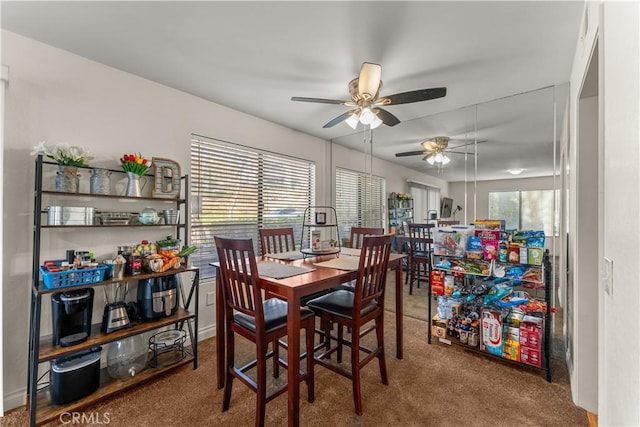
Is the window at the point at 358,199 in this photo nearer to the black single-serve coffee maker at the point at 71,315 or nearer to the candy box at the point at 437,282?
the candy box at the point at 437,282

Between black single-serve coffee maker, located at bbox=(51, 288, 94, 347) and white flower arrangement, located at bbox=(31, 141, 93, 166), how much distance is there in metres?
0.90

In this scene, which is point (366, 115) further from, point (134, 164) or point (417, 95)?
point (134, 164)

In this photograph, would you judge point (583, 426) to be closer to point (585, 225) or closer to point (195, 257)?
point (585, 225)

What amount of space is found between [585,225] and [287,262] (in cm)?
208

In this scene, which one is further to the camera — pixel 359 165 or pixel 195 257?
pixel 359 165

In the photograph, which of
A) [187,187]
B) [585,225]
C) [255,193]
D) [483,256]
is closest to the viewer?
[585,225]

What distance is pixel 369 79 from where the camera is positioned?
1.96 m

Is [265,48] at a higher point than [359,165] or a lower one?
higher

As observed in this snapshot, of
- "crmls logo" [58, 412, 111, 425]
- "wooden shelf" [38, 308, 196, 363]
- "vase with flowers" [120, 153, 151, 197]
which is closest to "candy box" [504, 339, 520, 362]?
"wooden shelf" [38, 308, 196, 363]

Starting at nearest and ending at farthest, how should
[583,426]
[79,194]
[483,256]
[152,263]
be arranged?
[583,426]
[79,194]
[152,263]
[483,256]

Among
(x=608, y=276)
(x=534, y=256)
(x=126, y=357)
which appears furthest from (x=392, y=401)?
(x=126, y=357)

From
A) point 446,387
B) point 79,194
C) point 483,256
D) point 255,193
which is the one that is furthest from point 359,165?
point 79,194

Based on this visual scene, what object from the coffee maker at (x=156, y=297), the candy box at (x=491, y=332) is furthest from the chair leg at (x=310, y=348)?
the candy box at (x=491, y=332)

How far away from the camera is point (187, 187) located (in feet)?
8.55
